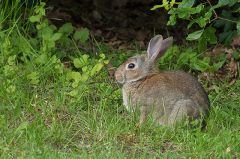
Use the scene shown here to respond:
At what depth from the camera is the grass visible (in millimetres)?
5934

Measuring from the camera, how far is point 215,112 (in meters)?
6.89

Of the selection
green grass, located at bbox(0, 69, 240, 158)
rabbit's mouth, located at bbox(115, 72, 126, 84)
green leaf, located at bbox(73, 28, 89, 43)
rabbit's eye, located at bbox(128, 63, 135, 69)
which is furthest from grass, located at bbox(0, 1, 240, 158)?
green leaf, located at bbox(73, 28, 89, 43)

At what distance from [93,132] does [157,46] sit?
1.32m

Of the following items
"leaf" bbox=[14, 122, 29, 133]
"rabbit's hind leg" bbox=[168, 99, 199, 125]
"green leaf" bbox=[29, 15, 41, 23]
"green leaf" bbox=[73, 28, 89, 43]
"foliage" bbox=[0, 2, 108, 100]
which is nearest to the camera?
"leaf" bbox=[14, 122, 29, 133]

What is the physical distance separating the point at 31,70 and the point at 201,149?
2380mm

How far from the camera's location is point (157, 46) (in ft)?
23.8

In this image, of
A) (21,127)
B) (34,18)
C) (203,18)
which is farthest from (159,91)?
(34,18)

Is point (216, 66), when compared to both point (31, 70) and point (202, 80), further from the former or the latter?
point (31, 70)

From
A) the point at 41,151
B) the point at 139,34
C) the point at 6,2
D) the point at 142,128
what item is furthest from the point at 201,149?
the point at 139,34

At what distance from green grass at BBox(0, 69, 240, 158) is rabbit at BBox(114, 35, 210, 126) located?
5.9 inches

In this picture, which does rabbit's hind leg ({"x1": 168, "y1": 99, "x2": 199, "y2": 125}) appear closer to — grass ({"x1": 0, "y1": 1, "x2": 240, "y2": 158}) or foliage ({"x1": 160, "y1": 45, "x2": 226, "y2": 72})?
grass ({"x1": 0, "y1": 1, "x2": 240, "y2": 158})

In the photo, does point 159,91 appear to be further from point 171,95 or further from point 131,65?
point 131,65

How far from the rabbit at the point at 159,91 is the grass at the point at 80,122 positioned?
15cm

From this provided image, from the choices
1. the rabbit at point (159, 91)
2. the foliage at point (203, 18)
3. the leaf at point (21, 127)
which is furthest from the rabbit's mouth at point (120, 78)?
the leaf at point (21, 127)
